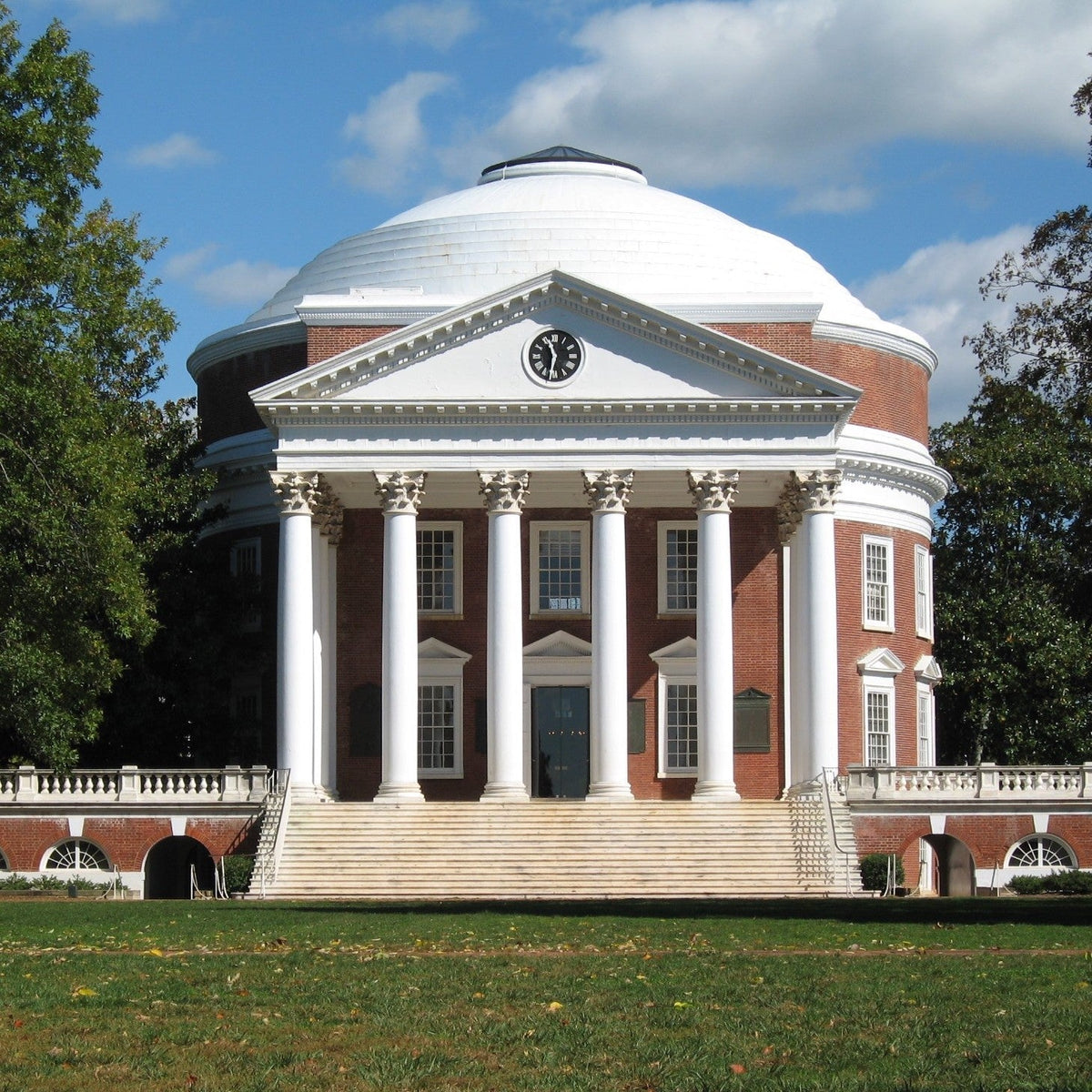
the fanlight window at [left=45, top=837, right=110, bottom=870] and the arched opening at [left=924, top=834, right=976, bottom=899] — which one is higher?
the fanlight window at [left=45, top=837, right=110, bottom=870]

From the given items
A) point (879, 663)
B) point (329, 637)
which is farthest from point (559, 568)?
point (879, 663)

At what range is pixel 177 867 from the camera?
2074 inches

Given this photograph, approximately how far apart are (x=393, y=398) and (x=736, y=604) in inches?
443

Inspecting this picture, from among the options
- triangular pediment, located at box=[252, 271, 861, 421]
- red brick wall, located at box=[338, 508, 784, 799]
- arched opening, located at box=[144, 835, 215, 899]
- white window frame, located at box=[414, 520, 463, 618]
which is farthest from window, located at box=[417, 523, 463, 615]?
arched opening, located at box=[144, 835, 215, 899]

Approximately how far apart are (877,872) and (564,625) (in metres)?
12.8

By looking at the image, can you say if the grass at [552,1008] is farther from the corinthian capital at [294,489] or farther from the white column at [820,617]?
the corinthian capital at [294,489]

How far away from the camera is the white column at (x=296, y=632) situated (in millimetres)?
48719

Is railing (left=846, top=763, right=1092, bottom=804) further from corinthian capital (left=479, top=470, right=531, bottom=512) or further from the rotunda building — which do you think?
corinthian capital (left=479, top=470, right=531, bottom=512)

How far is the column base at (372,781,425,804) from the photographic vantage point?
47906 millimetres

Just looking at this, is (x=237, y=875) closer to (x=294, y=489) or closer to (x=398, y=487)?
(x=294, y=489)

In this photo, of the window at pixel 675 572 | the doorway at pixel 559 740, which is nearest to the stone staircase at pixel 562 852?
the doorway at pixel 559 740

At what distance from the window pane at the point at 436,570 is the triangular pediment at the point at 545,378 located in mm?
6140

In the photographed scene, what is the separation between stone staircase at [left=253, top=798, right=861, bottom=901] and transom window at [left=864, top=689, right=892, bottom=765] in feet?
28.4

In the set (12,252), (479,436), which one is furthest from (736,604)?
(12,252)
